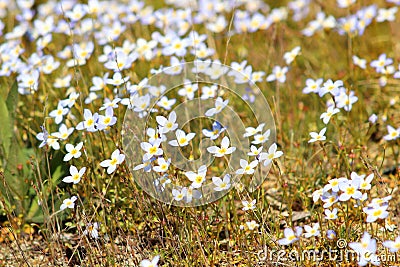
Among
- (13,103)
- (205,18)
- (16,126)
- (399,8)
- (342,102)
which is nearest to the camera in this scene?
(342,102)

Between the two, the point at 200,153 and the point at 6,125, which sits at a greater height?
the point at 6,125

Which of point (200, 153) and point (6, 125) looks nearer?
point (200, 153)

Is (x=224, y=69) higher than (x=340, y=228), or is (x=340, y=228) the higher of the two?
(x=224, y=69)

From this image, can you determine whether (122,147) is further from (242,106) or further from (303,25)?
(303,25)

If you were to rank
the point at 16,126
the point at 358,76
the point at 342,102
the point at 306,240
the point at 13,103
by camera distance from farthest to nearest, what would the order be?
the point at 358,76 → the point at 16,126 → the point at 13,103 → the point at 342,102 → the point at 306,240

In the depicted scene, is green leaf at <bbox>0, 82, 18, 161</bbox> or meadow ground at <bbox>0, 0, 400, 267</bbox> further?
green leaf at <bbox>0, 82, 18, 161</bbox>

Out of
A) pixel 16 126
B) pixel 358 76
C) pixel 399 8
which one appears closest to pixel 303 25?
pixel 399 8

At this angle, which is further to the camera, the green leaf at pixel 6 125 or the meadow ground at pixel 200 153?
the green leaf at pixel 6 125

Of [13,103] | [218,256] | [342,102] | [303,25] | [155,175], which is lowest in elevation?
[218,256]
